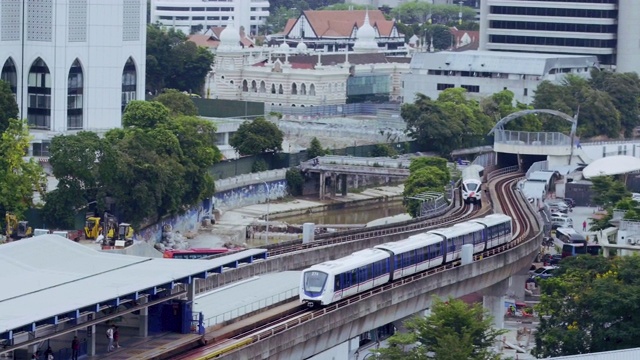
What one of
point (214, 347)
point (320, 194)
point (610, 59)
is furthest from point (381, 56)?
point (214, 347)

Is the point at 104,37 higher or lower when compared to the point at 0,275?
higher

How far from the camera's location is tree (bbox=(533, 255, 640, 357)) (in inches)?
2352

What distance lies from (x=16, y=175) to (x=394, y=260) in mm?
32443

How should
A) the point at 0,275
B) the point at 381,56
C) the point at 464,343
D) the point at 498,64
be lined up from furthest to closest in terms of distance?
the point at 381,56 → the point at 498,64 → the point at 464,343 → the point at 0,275

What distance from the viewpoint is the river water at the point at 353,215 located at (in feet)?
374

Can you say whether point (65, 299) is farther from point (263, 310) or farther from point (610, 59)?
point (610, 59)

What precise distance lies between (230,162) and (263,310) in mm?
63549

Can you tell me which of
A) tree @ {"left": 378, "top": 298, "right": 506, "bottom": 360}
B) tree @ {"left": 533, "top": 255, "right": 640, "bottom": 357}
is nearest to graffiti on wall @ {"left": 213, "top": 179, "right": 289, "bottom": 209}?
tree @ {"left": 533, "top": 255, "right": 640, "bottom": 357}

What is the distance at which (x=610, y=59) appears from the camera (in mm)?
168000

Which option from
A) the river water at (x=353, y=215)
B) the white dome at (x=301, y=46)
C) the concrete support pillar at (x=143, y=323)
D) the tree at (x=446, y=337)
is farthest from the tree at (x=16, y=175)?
the white dome at (x=301, y=46)

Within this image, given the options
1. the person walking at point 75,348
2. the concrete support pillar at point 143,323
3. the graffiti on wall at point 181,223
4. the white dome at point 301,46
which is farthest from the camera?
the white dome at point 301,46

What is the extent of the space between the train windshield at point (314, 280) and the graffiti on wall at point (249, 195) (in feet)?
177

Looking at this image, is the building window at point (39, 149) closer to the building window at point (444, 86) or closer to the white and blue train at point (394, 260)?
the white and blue train at point (394, 260)

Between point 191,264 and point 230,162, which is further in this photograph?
point 230,162
